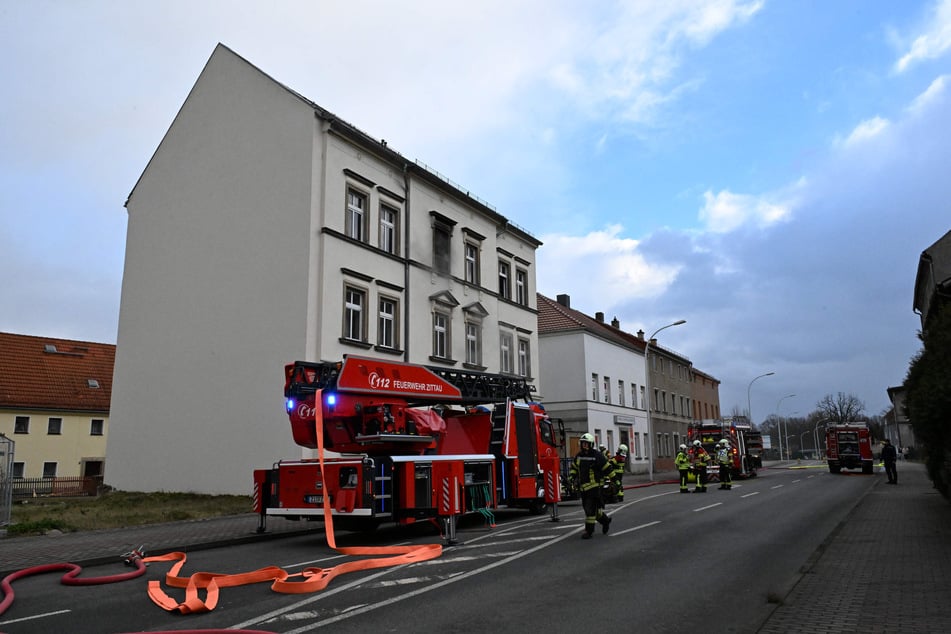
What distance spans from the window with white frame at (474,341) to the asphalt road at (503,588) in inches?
605

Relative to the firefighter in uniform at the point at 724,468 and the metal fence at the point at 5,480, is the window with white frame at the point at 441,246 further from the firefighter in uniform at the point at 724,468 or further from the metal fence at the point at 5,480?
the metal fence at the point at 5,480

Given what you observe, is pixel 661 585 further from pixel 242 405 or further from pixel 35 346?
pixel 35 346

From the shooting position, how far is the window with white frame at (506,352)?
31062 millimetres

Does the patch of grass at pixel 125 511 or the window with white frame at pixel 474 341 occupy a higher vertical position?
the window with white frame at pixel 474 341

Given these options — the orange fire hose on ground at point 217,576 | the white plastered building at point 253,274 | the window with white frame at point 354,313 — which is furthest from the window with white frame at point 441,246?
the orange fire hose on ground at point 217,576

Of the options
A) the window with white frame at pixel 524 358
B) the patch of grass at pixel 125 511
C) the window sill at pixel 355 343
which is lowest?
the patch of grass at pixel 125 511

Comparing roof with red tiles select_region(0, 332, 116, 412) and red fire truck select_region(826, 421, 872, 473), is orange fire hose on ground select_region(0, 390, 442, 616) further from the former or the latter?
red fire truck select_region(826, 421, 872, 473)

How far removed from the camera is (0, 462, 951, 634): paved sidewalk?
20.1 ft

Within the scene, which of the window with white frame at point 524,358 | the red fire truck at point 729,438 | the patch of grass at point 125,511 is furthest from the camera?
the red fire truck at point 729,438

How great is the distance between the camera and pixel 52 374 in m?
39.1

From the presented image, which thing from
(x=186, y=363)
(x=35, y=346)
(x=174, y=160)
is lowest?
(x=186, y=363)

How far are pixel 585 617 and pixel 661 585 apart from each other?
1.85m

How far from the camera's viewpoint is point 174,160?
2605 cm

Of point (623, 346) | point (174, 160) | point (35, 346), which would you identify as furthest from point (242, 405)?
point (623, 346)
